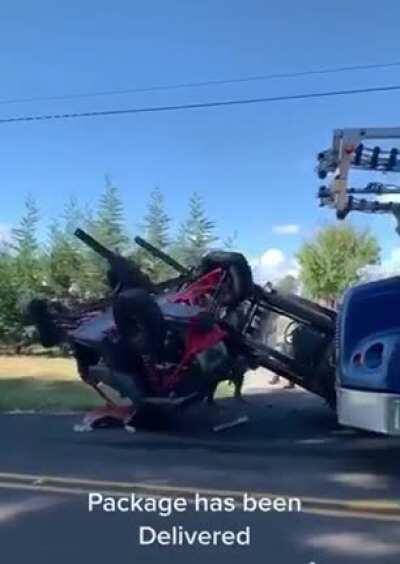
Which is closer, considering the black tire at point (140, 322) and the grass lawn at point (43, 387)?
the black tire at point (140, 322)

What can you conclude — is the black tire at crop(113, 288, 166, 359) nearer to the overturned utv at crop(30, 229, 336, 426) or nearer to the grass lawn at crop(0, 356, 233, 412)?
the overturned utv at crop(30, 229, 336, 426)

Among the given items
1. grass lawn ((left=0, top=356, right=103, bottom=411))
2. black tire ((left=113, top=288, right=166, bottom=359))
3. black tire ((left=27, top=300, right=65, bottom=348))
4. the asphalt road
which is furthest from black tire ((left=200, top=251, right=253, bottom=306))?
grass lawn ((left=0, top=356, right=103, bottom=411))

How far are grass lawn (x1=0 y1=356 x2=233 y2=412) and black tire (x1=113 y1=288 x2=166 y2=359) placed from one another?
122 inches

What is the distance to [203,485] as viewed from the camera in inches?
247

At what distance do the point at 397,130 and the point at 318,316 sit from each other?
6.66 ft

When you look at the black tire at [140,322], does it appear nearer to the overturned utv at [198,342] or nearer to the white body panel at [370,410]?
the overturned utv at [198,342]

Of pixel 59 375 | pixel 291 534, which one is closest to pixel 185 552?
pixel 291 534

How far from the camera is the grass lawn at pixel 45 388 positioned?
466 inches

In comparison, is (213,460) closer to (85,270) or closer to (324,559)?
(324,559)

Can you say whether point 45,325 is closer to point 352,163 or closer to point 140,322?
point 140,322

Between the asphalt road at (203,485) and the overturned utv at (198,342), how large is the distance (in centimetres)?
44

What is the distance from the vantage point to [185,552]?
4.79 m

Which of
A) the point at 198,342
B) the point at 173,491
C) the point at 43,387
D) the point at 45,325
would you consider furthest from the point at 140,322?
the point at 43,387

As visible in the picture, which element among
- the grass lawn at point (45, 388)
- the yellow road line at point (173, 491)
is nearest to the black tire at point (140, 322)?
the yellow road line at point (173, 491)
